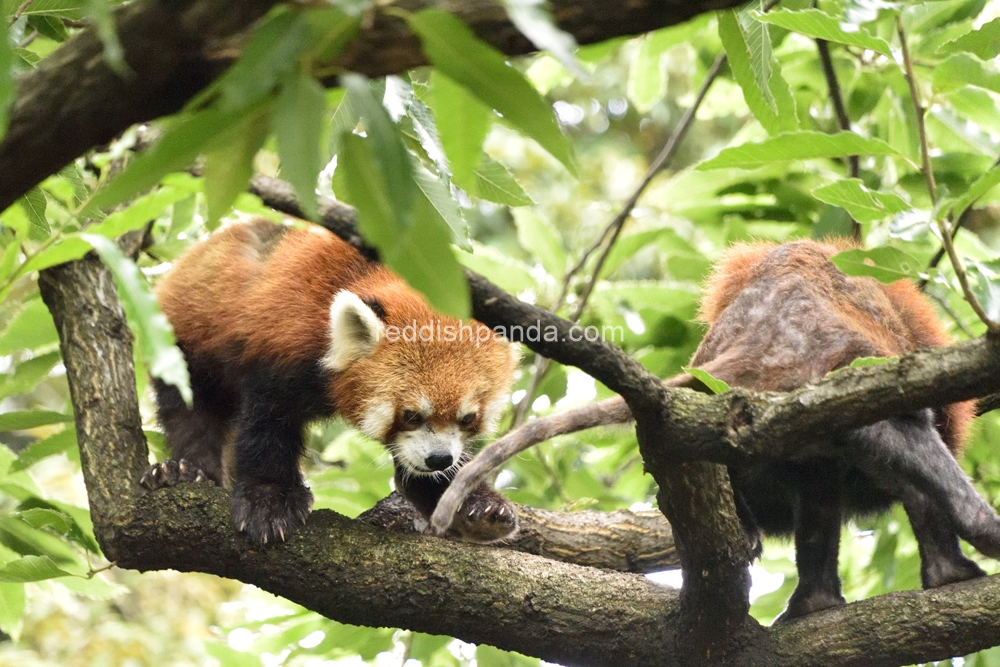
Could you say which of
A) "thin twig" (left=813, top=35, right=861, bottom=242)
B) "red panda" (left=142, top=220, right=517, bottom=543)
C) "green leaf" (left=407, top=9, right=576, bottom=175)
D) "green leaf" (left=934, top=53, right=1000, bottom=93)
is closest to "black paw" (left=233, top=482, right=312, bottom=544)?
"red panda" (left=142, top=220, right=517, bottom=543)

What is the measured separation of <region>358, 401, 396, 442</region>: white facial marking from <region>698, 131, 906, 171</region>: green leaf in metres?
1.80

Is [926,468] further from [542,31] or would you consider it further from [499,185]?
[542,31]

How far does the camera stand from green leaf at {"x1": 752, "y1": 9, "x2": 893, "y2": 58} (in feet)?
7.41

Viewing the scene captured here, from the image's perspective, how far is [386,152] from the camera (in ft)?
4.08

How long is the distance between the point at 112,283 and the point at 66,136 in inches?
81.4

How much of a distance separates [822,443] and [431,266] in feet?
6.76

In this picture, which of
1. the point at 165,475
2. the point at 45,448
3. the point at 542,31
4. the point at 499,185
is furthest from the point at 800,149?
the point at 45,448

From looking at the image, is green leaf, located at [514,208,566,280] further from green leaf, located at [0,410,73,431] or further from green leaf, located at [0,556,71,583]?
green leaf, located at [0,556,71,583]

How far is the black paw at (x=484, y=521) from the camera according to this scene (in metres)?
3.44

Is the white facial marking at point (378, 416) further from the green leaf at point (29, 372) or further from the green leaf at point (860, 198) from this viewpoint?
the green leaf at point (860, 198)

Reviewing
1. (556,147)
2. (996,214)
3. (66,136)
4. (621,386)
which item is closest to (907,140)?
(621,386)

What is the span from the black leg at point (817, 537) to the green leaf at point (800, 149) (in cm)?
127

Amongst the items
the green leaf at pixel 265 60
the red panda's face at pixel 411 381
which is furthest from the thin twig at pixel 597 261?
the green leaf at pixel 265 60

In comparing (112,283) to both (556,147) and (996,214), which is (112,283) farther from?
(996,214)
